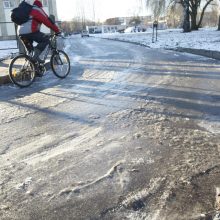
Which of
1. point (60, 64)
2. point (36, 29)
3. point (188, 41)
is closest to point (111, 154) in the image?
point (36, 29)

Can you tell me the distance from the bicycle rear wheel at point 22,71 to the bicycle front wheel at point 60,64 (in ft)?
Answer: 2.05

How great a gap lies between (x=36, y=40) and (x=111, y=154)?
4861 millimetres

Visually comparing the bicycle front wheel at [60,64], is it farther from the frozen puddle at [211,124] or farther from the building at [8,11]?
the building at [8,11]

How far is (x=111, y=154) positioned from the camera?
12.8 feet

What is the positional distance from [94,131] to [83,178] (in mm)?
1334

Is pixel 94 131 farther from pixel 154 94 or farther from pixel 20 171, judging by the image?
pixel 154 94

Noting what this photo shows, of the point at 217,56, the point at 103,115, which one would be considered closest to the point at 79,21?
the point at 217,56

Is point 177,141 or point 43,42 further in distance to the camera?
point 43,42

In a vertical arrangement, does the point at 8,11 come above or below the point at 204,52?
above

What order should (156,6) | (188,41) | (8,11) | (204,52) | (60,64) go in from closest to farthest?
(60,64), (204,52), (188,41), (156,6), (8,11)

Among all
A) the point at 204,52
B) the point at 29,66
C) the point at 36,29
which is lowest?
the point at 204,52

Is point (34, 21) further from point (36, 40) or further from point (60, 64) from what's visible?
point (60, 64)

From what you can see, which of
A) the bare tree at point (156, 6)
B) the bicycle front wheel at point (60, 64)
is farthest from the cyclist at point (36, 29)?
the bare tree at point (156, 6)

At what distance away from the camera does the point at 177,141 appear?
421 cm
